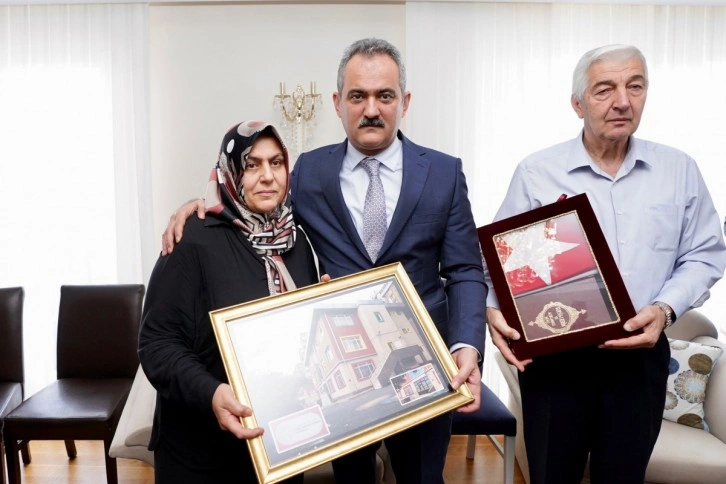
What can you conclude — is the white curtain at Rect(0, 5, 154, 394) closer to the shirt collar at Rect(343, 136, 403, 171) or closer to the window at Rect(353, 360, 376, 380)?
the shirt collar at Rect(343, 136, 403, 171)

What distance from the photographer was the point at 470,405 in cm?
145

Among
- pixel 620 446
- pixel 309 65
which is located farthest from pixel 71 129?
pixel 620 446

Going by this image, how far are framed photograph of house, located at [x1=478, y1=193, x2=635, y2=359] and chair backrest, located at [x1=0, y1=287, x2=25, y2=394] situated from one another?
2862 mm

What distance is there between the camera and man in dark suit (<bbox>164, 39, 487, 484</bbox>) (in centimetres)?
164

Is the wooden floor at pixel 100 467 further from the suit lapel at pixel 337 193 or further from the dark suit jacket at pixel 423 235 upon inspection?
the suit lapel at pixel 337 193

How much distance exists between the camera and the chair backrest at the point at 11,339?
132 inches

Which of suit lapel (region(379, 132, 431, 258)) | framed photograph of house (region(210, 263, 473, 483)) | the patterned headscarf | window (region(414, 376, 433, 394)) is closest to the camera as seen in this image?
framed photograph of house (region(210, 263, 473, 483))

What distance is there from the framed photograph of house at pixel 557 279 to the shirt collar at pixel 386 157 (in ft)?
1.05

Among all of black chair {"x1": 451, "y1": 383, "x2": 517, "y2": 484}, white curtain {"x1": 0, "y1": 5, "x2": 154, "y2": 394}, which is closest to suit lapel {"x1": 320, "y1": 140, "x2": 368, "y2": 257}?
black chair {"x1": 451, "y1": 383, "x2": 517, "y2": 484}

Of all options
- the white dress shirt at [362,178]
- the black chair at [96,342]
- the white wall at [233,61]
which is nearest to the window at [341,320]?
the white dress shirt at [362,178]

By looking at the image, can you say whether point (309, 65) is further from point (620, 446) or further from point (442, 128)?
point (620, 446)

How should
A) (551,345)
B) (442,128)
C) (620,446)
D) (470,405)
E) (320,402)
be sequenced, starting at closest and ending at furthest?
(320,402) → (470,405) → (551,345) → (620,446) → (442,128)

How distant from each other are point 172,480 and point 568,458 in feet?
3.54

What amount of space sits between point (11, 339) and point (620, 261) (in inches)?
124
